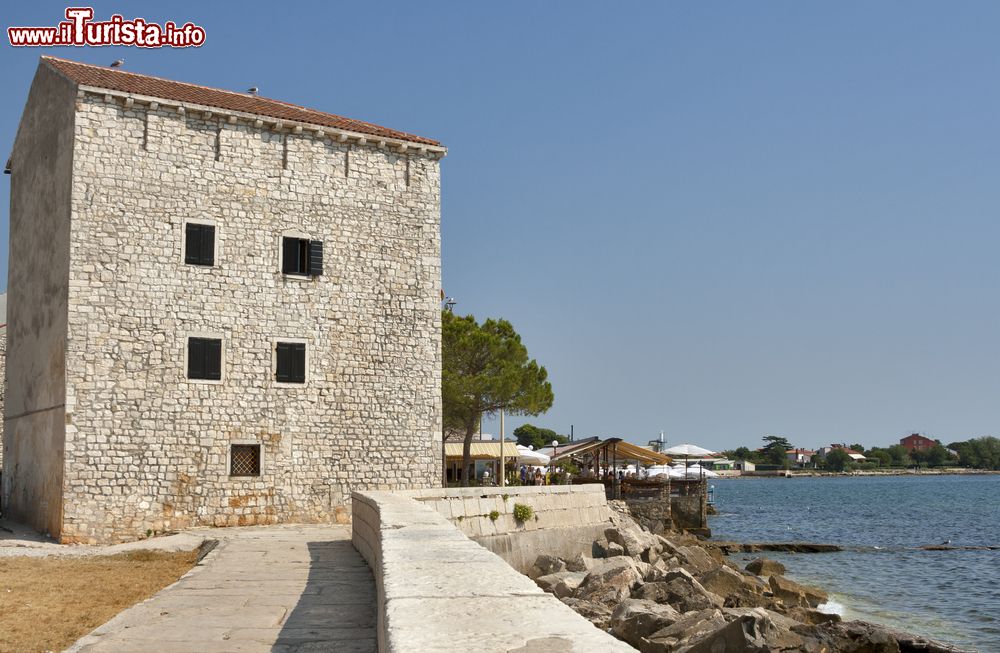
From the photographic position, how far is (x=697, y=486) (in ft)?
130

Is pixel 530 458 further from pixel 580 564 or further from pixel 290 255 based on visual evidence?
pixel 580 564

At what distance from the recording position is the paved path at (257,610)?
23.1ft

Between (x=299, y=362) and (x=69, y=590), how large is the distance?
8990mm

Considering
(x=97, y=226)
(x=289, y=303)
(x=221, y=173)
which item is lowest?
(x=289, y=303)

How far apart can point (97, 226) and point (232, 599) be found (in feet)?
38.0

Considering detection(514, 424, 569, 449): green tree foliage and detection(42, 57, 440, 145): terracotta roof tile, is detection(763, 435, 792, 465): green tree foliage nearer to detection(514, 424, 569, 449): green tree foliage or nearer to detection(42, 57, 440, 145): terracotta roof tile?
detection(514, 424, 569, 449): green tree foliage

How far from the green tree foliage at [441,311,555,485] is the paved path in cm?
1468

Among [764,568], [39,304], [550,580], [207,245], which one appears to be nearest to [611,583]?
[550,580]

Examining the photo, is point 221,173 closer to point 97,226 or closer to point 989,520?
point 97,226

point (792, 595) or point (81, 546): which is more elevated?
point (81, 546)

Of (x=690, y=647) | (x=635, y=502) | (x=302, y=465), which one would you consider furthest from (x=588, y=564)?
(x=635, y=502)

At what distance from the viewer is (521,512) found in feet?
60.3

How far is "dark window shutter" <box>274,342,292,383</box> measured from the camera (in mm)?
19922

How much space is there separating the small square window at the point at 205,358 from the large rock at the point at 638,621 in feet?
33.6
